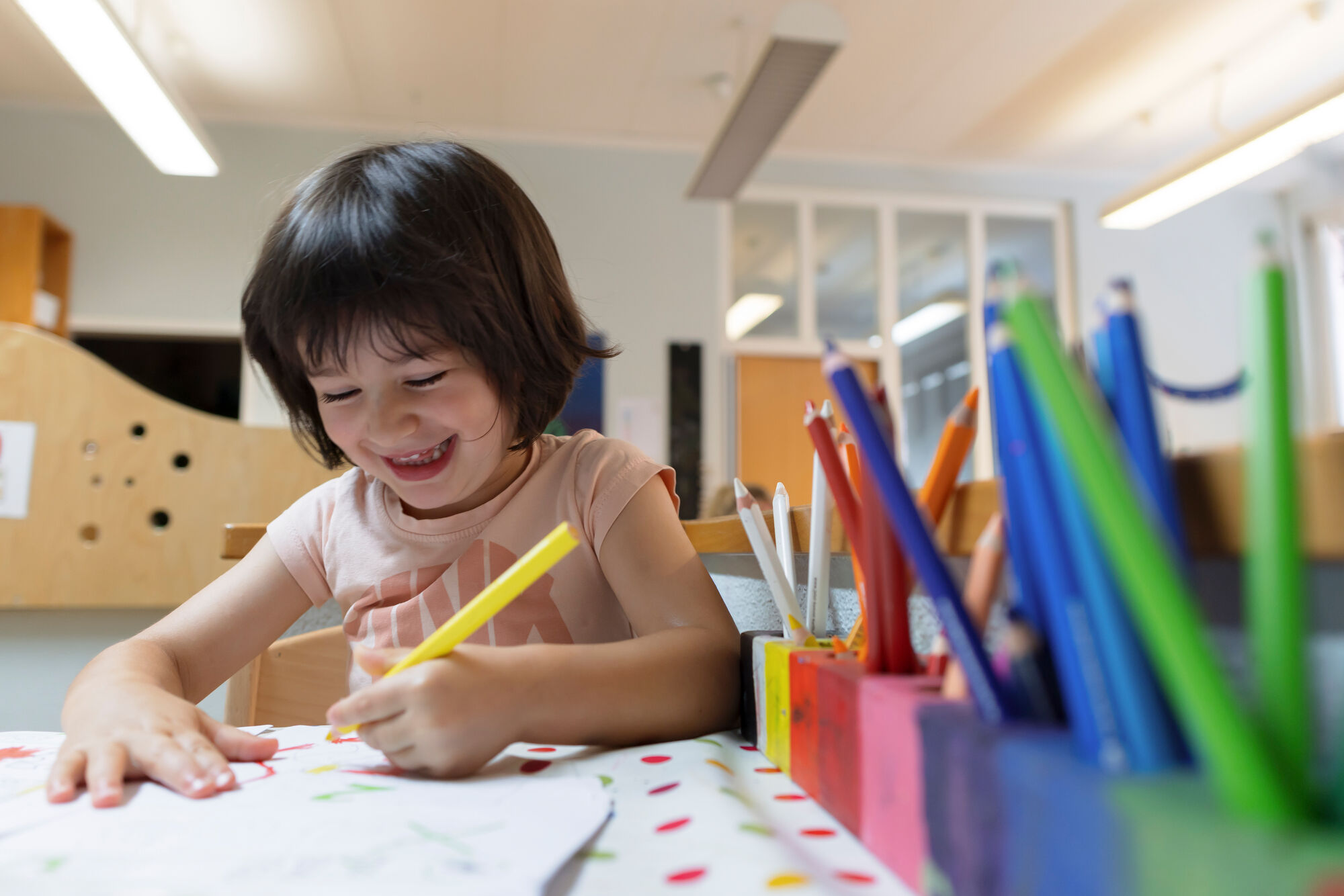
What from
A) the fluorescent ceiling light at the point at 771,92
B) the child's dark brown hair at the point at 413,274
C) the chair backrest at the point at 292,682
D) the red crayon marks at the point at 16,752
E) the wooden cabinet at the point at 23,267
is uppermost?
the fluorescent ceiling light at the point at 771,92

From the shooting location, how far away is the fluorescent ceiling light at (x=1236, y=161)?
2.30m

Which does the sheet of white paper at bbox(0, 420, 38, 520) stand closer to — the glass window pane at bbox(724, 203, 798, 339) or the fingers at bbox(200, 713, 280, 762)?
the fingers at bbox(200, 713, 280, 762)

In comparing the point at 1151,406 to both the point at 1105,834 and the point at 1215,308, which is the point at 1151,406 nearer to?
the point at 1105,834

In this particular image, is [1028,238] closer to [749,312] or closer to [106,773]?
[749,312]

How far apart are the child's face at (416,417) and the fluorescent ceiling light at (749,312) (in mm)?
3341

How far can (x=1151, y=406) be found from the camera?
0.73 feet

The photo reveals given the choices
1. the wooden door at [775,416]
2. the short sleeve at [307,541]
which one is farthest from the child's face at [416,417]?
the wooden door at [775,416]

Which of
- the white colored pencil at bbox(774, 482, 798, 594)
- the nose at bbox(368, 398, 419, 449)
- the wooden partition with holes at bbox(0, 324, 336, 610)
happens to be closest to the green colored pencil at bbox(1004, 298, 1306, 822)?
the white colored pencil at bbox(774, 482, 798, 594)

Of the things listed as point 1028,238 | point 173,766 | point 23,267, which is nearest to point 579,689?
point 173,766

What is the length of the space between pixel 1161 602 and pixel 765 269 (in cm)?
400

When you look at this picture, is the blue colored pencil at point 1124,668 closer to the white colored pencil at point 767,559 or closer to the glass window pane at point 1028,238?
the white colored pencil at point 767,559

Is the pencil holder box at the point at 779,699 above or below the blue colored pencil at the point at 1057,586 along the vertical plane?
below

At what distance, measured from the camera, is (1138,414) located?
0.73 feet

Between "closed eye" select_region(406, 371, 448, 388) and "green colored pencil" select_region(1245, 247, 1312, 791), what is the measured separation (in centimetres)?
51
